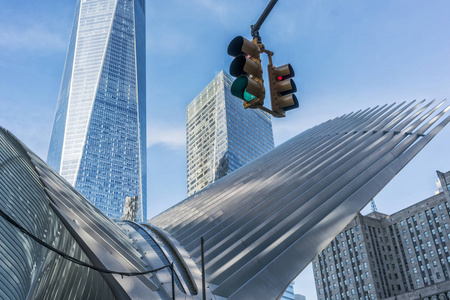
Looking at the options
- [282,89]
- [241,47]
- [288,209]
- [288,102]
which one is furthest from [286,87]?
[288,209]

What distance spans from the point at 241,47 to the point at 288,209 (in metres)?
14.6

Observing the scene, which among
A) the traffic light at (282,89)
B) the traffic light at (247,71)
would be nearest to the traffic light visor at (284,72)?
the traffic light at (282,89)

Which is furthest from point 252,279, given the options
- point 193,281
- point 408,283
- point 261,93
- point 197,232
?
point 408,283

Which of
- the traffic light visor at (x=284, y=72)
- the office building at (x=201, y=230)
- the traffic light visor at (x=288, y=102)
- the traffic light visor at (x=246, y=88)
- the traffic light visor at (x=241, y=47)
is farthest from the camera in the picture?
the office building at (x=201, y=230)

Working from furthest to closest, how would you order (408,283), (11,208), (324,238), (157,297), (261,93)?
(408,283), (11,208), (324,238), (157,297), (261,93)

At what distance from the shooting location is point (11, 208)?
65.9 feet

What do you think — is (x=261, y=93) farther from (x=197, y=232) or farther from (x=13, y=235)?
(x=13, y=235)

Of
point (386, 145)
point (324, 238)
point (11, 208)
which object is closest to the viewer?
point (324, 238)

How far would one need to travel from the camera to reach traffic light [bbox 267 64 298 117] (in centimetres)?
676

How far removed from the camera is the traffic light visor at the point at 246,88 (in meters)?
6.05

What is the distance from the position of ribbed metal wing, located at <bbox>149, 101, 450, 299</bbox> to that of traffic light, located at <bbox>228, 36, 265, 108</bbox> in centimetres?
937

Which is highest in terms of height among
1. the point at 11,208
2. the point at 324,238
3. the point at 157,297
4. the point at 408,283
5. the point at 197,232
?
the point at 408,283

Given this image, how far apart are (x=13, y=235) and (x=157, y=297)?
1064 cm

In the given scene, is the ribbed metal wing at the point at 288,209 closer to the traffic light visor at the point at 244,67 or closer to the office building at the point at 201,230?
the office building at the point at 201,230
